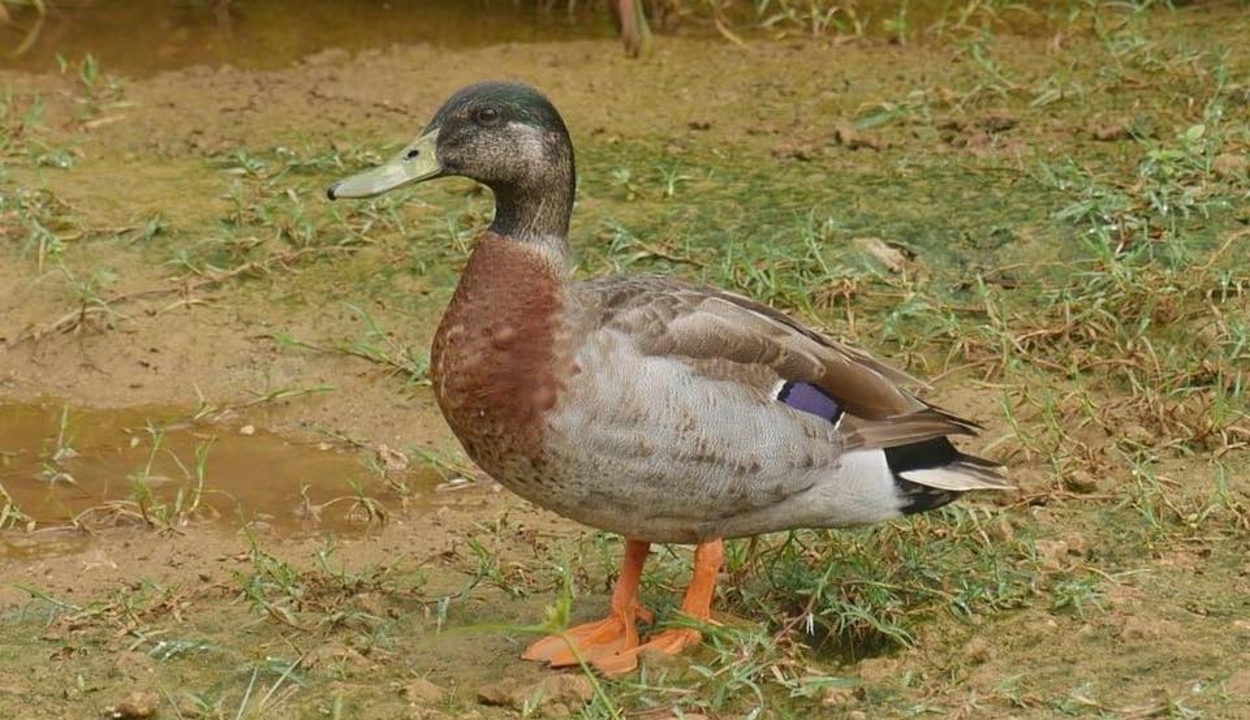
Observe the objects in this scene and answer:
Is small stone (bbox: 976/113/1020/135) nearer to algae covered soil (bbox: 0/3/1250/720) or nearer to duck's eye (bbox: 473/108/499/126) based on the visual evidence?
algae covered soil (bbox: 0/3/1250/720)

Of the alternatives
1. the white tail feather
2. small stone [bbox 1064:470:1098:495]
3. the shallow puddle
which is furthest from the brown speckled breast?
small stone [bbox 1064:470:1098:495]

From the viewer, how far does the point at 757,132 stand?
7773 millimetres

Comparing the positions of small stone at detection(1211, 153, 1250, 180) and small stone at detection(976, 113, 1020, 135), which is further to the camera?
small stone at detection(976, 113, 1020, 135)

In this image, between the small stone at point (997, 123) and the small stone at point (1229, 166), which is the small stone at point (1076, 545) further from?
the small stone at point (997, 123)

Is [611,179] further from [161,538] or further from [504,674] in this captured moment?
[504,674]

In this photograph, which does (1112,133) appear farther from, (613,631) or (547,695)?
(547,695)

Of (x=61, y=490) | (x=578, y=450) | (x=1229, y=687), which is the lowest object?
(x=61, y=490)

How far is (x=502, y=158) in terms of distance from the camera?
469 cm

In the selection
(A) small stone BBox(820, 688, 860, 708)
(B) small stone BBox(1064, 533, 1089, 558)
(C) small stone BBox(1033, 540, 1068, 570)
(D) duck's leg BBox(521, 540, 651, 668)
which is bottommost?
(D) duck's leg BBox(521, 540, 651, 668)

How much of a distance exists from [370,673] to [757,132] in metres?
3.73

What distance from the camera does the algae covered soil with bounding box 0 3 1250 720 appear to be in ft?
14.9

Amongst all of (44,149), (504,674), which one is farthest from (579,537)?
(44,149)

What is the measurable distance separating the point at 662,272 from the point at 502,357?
2291 millimetres

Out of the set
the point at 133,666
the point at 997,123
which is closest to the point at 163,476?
the point at 133,666
